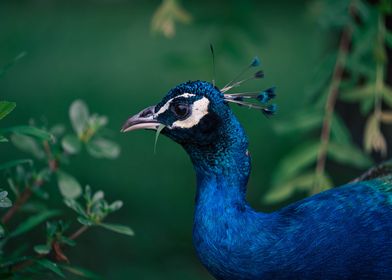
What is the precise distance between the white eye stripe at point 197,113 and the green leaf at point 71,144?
0.97 ft

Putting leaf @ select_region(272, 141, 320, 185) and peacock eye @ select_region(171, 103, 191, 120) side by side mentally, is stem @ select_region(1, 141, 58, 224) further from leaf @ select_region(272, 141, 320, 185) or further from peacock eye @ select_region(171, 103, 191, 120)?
leaf @ select_region(272, 141, 320, 185)

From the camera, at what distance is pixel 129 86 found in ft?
19.3

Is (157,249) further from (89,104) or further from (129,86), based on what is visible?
(129,86)

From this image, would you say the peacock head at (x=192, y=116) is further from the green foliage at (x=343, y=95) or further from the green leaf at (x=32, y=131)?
the green foliage at (x=343, y=95)

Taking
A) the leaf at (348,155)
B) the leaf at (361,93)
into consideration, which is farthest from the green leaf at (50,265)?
the leaf at (361,93)

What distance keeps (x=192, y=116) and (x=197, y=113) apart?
0.01 metres

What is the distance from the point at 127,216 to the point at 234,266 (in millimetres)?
2002

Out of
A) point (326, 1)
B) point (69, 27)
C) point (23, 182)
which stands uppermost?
point (69, 27)

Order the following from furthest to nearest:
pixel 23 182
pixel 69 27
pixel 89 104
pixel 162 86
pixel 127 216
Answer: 1. pixel 69 27
2. pixel 162 86
3. pixel 89 104
4. pixel 127 216
5. pixel 23 182

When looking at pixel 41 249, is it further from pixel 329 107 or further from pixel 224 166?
pixel 329 107

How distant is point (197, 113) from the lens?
1.91 metres

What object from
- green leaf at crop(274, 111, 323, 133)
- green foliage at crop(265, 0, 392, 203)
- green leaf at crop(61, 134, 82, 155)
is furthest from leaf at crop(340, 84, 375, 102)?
green leaf at crop(61, 134, 82, 155)

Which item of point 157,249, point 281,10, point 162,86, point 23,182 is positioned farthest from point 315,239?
point 281,10

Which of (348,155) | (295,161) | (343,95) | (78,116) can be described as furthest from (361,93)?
(78,116)
